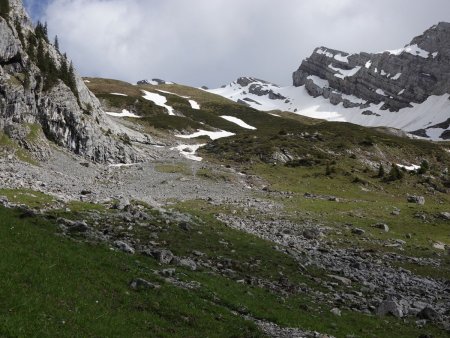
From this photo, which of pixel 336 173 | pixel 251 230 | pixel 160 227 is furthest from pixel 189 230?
pixel 336 173

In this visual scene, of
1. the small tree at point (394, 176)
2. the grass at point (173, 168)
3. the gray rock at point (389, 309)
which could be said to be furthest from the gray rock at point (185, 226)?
the small tree at point (394, 176)

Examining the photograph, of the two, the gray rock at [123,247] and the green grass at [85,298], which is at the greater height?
the gray rock at [123,247]

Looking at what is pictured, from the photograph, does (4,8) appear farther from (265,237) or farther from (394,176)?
(394,176)

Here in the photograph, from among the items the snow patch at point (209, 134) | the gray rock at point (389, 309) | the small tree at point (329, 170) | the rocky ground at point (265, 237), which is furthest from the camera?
the snow patch at point (209, 134)

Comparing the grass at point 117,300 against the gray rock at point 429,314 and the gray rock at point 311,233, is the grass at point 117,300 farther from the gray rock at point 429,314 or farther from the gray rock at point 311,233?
the gray rock at point 311,233

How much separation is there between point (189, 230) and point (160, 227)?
8.87 ft

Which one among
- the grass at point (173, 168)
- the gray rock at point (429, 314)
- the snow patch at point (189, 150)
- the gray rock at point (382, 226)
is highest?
the snow patch at point (189, 150)

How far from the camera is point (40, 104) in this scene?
7406cm

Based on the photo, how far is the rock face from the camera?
67500 mm

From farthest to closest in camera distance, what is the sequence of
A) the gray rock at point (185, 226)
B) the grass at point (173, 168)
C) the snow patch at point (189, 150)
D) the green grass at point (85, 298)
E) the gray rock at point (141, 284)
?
the snow patch at point (189, 150) < the grass at point (173, 168) < the gray rock at point (185, 226) < the gray rock at point (141, 284) < the green grass at point (85, 298)

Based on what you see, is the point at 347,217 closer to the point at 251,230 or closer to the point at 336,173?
the point at 251,230

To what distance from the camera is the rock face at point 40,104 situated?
6750cm

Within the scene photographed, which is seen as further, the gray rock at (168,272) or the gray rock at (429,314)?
the gray rock at (429,314)

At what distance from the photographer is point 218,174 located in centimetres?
8250
